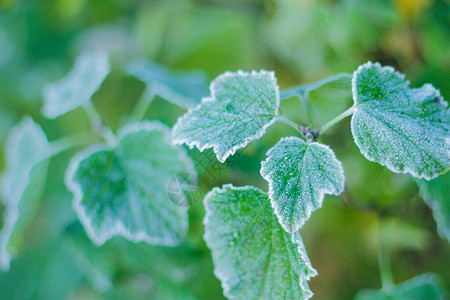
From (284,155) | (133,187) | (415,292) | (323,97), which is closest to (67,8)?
(133,187)

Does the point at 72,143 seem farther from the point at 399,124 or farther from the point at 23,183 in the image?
the point at 399,124

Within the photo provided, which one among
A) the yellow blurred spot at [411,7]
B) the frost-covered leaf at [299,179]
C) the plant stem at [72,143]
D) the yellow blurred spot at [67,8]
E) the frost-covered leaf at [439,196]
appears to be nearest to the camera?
the frost-covered leaf at [299,179]

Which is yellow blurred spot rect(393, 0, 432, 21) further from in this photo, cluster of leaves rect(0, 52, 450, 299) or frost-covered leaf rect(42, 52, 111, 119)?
frost-covered leaf rect(42, 52, 111, 119)

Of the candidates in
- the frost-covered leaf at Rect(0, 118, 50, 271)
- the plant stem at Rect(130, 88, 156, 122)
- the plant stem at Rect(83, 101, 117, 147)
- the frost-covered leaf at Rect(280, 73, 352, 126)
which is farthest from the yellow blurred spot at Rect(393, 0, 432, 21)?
the frost-covered leaf at Rect(0, 118, 50, 271)

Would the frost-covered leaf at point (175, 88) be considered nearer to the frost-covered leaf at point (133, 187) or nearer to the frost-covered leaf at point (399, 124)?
the frost-covered leaf at point (133, 187)

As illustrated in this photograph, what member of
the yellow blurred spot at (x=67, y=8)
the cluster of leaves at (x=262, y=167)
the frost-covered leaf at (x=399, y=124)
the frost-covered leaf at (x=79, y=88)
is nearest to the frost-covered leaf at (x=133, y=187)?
the cluster of leaves at (x=262, y=167)

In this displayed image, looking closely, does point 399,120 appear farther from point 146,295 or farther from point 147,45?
point 147,45

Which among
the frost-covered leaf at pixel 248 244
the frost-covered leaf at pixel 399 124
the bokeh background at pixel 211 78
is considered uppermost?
the frost-covered leaf at pixel 399 124
